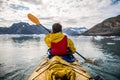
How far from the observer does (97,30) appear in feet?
274

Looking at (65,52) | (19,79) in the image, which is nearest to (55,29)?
(65,52)

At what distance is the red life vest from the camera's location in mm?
5773

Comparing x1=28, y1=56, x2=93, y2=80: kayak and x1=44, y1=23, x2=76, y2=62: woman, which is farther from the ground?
x1=44, y1=23, x2=76, y2=62: woman

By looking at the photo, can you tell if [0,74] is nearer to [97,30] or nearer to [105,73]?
[105,73]

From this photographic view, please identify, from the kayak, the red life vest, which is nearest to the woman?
the red life vest

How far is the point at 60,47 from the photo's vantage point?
5.81 meters

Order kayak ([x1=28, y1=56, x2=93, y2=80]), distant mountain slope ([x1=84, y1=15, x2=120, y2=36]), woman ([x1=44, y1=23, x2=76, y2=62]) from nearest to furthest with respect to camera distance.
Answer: kayak ([x1=28, y1=56, x2=93, y2=80]) < woman ([x1=44, y1=23, x2=76, y2=62]) < distant mountain slope ([x1=84, y1=15, x2=120, y2=36])

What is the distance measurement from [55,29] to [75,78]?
57.2 inches

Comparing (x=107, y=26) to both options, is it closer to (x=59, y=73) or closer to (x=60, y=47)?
(x=60, y=47)

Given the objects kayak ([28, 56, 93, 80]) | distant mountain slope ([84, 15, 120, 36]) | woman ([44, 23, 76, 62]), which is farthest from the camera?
distant mountain slope ([84, 15, 120, 36])

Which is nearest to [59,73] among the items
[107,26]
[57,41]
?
[57,41]

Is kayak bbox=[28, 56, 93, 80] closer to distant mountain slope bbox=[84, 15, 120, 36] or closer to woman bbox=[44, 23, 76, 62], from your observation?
woman bbox=[44, 23, 76, 62]

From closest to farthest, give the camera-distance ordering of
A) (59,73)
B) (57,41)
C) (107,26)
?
(59,73) < (57,41) < (107,26)

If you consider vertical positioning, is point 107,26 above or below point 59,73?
below
